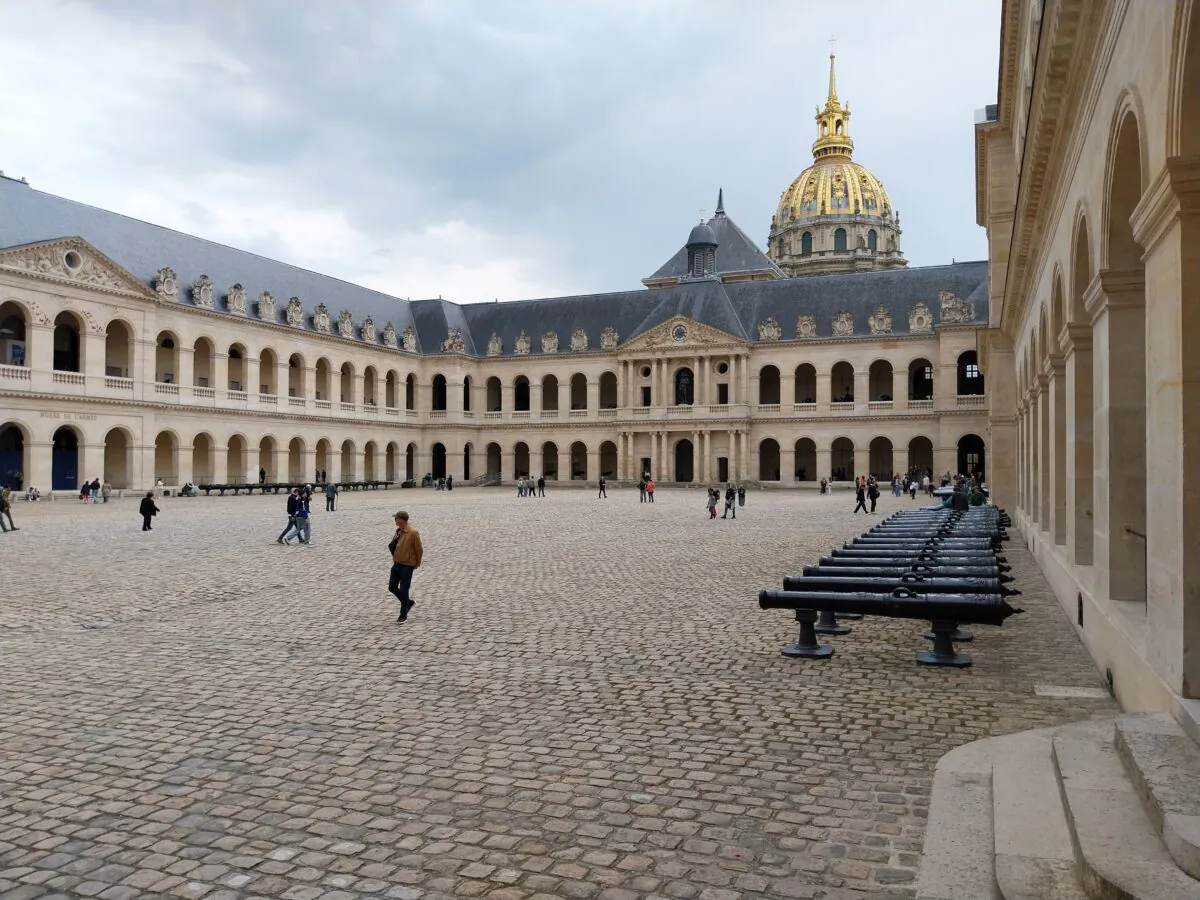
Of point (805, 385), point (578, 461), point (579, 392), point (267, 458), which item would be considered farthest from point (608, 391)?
point (267, 458)

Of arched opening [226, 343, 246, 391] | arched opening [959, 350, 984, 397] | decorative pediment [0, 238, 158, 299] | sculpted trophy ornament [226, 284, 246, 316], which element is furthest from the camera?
arched opening [959, 350, 984, 397]

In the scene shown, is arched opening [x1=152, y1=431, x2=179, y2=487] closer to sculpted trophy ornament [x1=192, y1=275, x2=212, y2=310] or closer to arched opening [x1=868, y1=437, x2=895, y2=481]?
sculpted trophy ornament [x1=192, y1=275, x2=212, y2=310]

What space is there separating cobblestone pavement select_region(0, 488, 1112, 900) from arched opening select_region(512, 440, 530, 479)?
57.6m

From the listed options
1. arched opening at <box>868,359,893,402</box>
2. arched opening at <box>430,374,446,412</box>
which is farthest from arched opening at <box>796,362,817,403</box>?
arched opening at <box>430,374,446,412</box>

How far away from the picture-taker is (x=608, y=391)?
7262cm

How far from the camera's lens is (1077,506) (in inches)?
430

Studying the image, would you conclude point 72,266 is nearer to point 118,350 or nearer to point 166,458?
A: point 118,350

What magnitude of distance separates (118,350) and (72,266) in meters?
6.49

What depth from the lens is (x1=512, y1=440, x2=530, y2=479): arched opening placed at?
72375mm

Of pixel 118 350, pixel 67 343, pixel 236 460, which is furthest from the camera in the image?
pixel 236 460

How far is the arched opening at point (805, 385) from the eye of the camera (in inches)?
2616

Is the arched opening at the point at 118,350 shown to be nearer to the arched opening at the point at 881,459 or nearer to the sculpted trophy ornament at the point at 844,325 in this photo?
the sculpted trophy ornament at the point at 844,325

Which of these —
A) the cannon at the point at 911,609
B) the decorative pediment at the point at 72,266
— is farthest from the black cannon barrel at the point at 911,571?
the decorative pediment at the point at 72,266

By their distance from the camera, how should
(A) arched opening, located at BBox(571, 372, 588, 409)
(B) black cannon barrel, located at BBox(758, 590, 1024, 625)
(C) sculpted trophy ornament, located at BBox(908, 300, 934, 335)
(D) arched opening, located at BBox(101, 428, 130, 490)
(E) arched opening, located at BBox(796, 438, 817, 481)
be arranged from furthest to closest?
(A) arched opening, located at BBox(571, 372, 588, 409) < (E) arched opening, located at BBox(796, 438, 817, 481) < (C) sculpted trophy ornament, located at BBox(908, 300, 934, 335) < (D) arched opening, located at BBox(101, 428, 130, 490) < (B) black cannon barrel, located at BBox(758, 590, 1024, 625)
